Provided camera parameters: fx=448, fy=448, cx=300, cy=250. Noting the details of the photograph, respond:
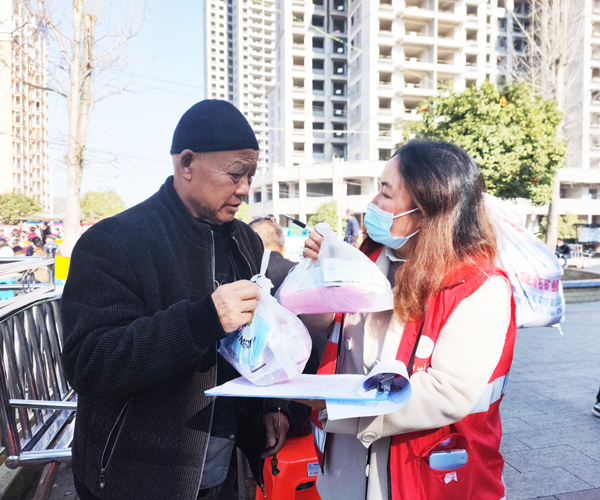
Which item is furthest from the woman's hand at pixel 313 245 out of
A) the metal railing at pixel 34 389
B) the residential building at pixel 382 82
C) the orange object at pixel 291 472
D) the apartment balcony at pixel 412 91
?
the apartment balcony at pixel 412 91

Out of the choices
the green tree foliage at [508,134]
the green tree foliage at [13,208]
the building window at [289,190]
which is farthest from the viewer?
the building window at [289,190]

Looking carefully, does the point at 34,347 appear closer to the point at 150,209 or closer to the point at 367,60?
the point at 150,209

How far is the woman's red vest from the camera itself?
1.28m

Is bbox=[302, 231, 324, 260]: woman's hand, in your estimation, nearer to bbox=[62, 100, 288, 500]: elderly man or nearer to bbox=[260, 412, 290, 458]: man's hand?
bbox=[62, 100, 288, 500]: elderly man

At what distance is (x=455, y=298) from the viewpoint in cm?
130

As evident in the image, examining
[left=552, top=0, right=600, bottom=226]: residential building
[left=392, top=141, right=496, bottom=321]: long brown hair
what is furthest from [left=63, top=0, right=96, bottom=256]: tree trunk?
[left=552, top=0, right=600, bottom=226]: residential building

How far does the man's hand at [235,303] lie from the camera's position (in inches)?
46.8

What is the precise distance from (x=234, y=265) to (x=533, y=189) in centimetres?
1071

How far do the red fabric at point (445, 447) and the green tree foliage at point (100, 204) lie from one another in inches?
2932

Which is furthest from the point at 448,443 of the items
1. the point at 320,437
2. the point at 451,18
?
the point at 451,18

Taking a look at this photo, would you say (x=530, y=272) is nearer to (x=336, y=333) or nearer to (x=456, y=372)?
(x=336, y=333)

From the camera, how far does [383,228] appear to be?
63.6 inches

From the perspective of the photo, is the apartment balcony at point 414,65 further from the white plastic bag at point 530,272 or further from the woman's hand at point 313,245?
the woman's hand at point 313,245

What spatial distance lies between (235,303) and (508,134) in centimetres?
1009
